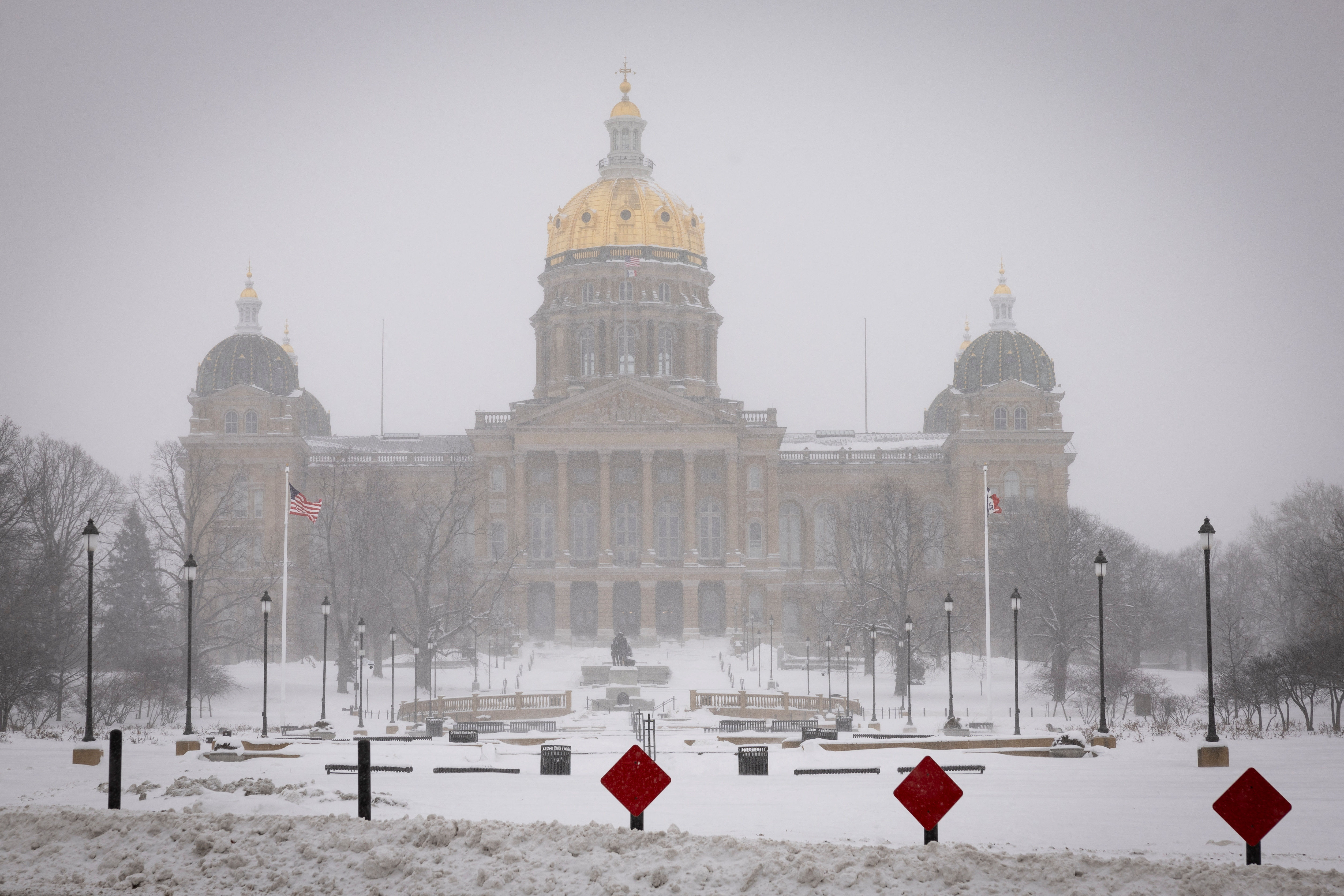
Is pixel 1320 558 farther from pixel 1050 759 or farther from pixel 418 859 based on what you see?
pixel 418 859

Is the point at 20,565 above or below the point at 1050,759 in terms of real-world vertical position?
above

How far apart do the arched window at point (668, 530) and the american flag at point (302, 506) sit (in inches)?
1562

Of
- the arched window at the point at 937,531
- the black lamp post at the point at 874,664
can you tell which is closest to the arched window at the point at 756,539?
the arched window at the point at 937,531

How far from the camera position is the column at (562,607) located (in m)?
89.4

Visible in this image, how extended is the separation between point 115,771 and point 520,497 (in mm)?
74232

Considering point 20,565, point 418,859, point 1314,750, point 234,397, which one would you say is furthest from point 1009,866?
point 234,397

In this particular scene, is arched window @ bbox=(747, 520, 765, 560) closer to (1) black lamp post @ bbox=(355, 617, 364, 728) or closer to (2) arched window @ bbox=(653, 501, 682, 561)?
(2) arched window @ bbox=(653, 501, 682, 561)

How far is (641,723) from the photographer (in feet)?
146

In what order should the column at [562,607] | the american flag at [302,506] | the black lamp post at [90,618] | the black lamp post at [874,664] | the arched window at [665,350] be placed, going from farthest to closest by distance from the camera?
the arched window at [665,350] → the column at [562,607] → the american flag at [302,506] → the black lamp post at [874,664] → the black lamp post at [90,618]

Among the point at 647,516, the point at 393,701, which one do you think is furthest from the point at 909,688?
the point at 647,516

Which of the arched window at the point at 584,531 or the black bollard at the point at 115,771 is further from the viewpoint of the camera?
the arched window at the point at 584,531

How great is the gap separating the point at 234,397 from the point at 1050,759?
250ft

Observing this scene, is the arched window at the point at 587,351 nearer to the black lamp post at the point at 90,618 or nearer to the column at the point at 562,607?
the column at the point at 562,607

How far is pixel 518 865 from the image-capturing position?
15.2 m
